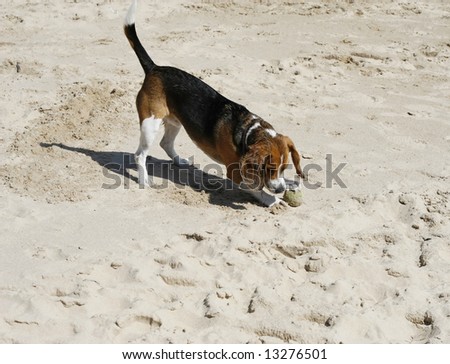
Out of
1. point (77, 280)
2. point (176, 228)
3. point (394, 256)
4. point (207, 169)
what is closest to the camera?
point (77, 280)

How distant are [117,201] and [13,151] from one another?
5.54 feet

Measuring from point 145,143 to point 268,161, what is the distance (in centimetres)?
156

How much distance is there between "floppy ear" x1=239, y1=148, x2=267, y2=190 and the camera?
6430 millimetres

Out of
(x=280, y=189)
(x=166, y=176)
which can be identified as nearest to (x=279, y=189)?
(x=280, y=189)

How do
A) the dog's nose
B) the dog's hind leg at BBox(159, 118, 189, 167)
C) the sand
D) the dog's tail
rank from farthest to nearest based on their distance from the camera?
1. the dog's hind leg at BBox(159, 118, 189, 167)
2. the dog's tail
3. the dog's nose
4. the sand

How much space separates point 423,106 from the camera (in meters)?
9.38

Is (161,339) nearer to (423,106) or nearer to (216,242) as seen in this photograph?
(216,242)

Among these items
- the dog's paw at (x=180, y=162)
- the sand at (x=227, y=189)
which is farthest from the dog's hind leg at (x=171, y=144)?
the sand at (x=227, y=189)

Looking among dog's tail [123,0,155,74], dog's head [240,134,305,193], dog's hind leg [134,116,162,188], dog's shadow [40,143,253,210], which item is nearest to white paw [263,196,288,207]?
dog's shadow [40,143,253,210]

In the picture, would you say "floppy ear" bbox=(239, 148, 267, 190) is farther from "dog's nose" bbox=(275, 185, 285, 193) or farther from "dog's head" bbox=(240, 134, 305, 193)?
"dog's nose" bbox=(275, 185, 285, 193)

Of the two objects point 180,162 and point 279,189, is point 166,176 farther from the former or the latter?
point 279,189

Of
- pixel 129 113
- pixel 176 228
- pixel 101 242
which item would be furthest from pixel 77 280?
pixel 129 113

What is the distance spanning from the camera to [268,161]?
252 inches

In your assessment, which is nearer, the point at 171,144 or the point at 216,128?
the point at 216,128
